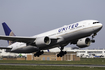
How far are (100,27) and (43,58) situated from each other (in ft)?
169

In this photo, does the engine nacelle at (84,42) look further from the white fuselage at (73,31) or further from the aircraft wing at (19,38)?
the aircraft wing at (19,38)

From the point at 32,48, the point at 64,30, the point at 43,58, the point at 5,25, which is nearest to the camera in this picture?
the point at 64,30

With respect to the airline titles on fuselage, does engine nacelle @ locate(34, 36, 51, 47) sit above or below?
below

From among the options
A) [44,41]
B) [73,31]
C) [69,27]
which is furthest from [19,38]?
[73,31]

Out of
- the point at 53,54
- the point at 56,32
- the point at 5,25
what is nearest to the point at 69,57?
the point at 53,54

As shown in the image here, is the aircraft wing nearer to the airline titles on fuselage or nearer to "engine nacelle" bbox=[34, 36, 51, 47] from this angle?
"engine nacelle" bbox=[34, 36, 51, 47]

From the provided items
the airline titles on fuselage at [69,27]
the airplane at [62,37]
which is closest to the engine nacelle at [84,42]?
the airplane at [62,37]

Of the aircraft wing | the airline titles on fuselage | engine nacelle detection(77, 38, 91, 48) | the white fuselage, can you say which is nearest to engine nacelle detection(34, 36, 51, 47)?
the white fuselage

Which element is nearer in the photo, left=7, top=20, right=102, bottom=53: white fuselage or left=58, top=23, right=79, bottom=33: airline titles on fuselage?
left=7, top=20, right=102, bottom=53: white fuselage

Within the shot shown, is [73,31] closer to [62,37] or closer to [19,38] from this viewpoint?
[62,37]

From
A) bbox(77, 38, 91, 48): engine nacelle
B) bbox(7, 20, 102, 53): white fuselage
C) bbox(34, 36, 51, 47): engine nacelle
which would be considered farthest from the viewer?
bbox(77, 38, 91, 48): engine nacelle

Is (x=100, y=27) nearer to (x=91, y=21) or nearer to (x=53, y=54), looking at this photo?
(x=91, y=21)

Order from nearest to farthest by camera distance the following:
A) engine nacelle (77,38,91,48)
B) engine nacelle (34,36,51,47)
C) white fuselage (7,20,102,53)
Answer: white fuselage (7,20,102,53), engine nacelle (34,36,51,47), engine nacelle (77,38,91,48)

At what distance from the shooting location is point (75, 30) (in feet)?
149
